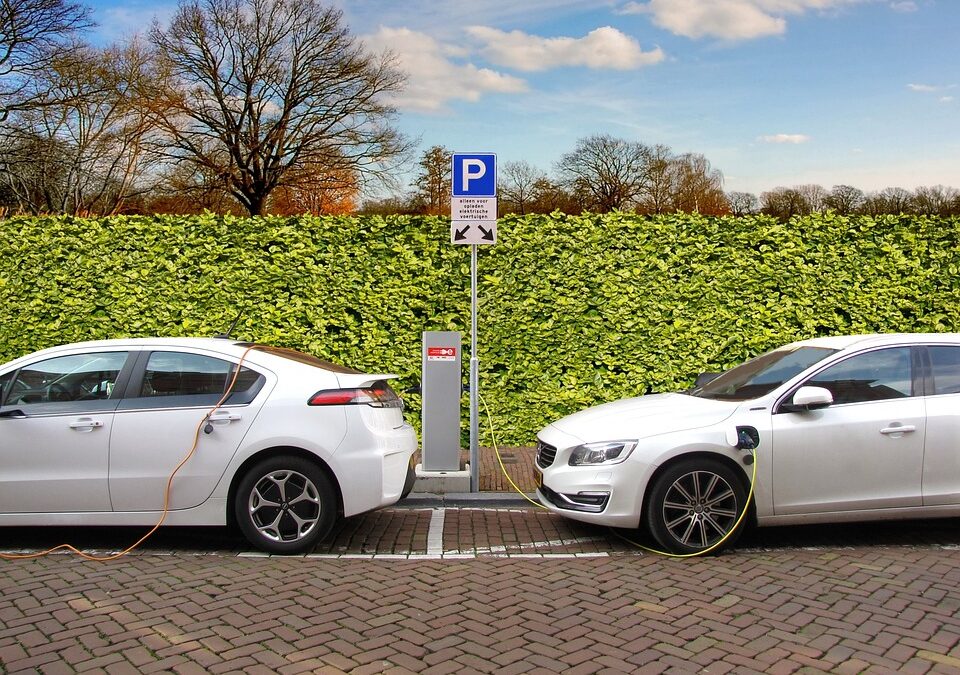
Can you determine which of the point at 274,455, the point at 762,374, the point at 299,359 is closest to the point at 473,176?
the point at 299,359

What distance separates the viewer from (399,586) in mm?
5289

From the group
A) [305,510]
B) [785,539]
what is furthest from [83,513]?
[785,539]

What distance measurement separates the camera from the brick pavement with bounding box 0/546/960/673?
406cm

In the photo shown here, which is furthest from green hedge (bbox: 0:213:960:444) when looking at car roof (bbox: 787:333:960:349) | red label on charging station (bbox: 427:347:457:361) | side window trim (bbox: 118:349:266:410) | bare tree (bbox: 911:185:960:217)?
bare tree (bbox: 911:185:960:217)

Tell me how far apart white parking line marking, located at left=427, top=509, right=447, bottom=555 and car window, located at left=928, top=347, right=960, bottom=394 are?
12.4ft

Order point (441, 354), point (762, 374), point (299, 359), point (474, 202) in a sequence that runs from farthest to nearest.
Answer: point (474, 202), point (441, 354), point (762, 374), point (299, 359)

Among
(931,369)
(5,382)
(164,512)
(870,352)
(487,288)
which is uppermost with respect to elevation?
(487,288)

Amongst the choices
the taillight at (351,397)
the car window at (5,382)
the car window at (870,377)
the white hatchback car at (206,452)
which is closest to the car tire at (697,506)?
the car window at (870,377)

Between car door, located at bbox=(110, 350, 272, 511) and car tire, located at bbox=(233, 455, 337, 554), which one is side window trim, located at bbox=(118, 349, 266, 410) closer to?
car door, located at bbox=(110, 350, 272, 511)

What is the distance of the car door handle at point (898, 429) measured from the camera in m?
6.02

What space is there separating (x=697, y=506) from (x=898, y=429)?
1537 mm

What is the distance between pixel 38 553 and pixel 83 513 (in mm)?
429

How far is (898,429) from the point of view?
6.03m

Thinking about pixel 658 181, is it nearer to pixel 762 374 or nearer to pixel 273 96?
pixel 273 96
